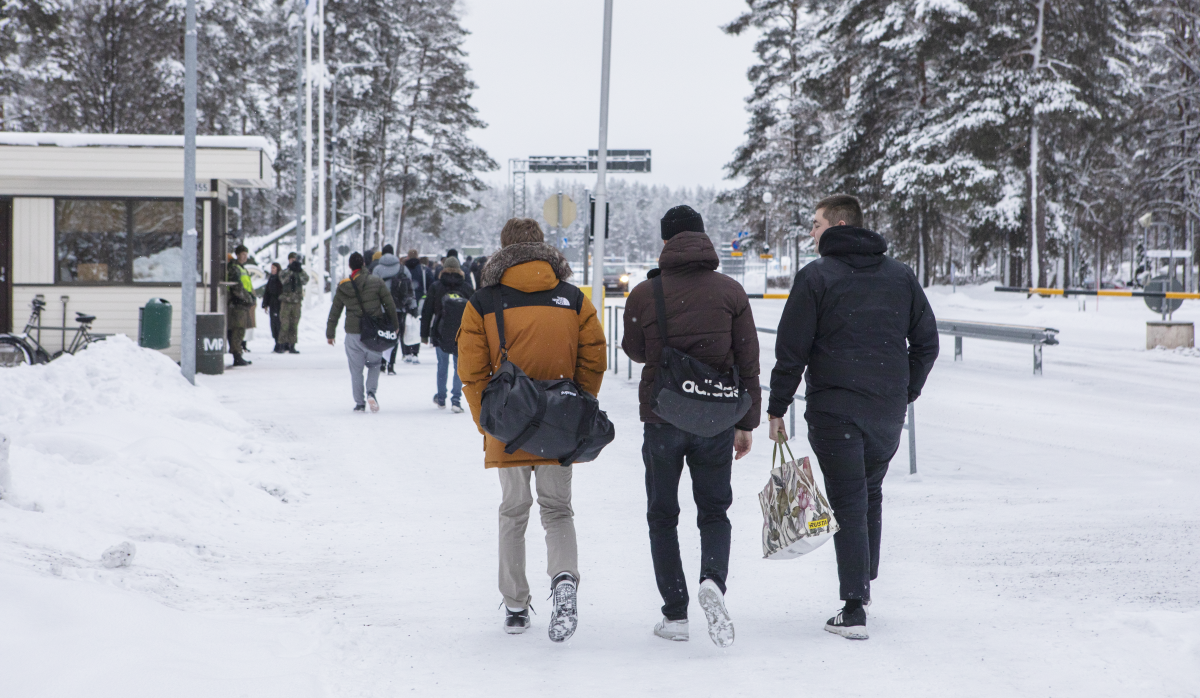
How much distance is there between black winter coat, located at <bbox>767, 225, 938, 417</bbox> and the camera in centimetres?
435

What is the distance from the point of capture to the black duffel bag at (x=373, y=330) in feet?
37.6

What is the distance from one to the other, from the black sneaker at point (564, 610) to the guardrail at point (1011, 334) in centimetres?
1173

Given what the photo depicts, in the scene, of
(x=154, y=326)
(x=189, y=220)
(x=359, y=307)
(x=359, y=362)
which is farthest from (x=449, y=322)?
(x=154, y=326)

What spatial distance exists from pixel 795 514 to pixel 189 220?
32.9ft

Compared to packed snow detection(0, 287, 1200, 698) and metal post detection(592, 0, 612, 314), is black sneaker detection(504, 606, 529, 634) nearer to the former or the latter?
packed snow detection(0, 287, 1200, 698)

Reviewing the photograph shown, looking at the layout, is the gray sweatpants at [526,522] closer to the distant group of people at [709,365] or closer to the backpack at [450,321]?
the distant group of people at [709,365]

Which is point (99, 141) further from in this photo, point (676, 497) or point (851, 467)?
point (851, 467)

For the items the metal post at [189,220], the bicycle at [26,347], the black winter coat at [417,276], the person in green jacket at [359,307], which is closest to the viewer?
the person in green jacket at [359,307]

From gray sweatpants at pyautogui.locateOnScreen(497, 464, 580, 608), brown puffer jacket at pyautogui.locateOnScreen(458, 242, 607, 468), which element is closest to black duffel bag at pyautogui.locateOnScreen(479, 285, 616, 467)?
brown puffer jacket at pyautogui.locateOnScreen(458, 242, 607, 468)

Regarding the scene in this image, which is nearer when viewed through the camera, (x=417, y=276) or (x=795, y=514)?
(x=795, y=514)

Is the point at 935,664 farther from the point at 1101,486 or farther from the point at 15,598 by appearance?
the point at 1101,486

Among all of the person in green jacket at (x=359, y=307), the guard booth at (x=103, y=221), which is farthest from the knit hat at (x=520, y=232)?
the guard booth at (x=103, y=221)

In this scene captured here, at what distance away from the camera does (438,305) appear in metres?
13.8

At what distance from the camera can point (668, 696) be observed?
12.5ft
